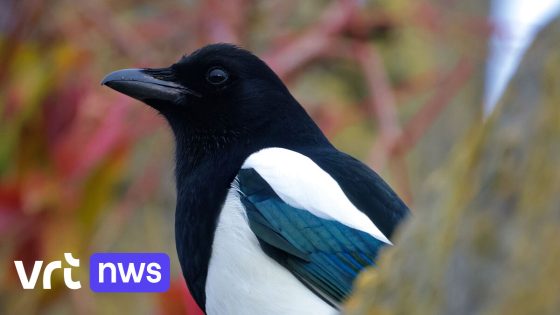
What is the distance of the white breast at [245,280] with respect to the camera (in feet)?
7.59

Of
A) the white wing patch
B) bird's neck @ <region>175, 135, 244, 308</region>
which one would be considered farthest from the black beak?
the white wing patch

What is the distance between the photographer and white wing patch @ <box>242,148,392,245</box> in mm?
2375

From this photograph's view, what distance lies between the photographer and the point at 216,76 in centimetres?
277

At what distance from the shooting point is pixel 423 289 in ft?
4.51

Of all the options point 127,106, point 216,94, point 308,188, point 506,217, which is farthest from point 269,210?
point 506,217

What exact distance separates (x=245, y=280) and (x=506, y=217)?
44.8 inches

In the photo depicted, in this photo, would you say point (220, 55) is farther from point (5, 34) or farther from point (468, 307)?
point (468, 307)

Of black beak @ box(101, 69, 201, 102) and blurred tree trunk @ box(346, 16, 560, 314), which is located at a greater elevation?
black beak @ box(101, 69, 201, 102)

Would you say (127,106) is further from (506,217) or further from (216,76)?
(506,217)

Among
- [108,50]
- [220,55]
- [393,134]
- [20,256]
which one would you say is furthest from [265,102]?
[108,50]

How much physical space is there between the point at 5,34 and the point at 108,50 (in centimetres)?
44

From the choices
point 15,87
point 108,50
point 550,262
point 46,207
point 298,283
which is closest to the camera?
point 550,262

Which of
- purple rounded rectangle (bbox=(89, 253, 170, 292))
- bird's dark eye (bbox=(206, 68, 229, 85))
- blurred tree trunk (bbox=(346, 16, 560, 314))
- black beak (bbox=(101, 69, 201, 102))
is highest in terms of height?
bird's dark eye (bbox=(206, 68, 229, 85))

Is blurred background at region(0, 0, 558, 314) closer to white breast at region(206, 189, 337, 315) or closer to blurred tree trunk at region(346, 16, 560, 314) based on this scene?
white breast at region(206, 189, 337, 315)
